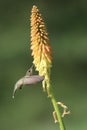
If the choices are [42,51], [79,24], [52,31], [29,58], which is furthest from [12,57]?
[42,51]

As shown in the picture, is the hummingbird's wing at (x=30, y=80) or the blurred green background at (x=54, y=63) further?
the blurred green background at (x=54, y=63)

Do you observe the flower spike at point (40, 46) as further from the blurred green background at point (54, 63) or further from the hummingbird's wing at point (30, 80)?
the blurred green background at point (54, 63)

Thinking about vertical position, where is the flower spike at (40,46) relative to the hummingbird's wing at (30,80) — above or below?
above

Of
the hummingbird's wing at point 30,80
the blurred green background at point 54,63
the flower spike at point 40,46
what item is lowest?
the blurred green background at point 54,63

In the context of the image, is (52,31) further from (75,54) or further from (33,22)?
(33,22)

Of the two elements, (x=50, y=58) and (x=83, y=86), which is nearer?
(x=50, y=58)

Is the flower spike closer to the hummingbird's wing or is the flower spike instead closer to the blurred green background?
the hummingbird's wing

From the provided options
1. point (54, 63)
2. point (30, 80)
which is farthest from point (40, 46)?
point (54, 63)

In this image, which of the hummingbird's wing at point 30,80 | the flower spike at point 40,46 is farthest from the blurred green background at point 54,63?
the hummingbird's wing at point 30,80

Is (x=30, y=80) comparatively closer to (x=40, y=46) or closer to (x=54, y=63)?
(x=40, y=46)
